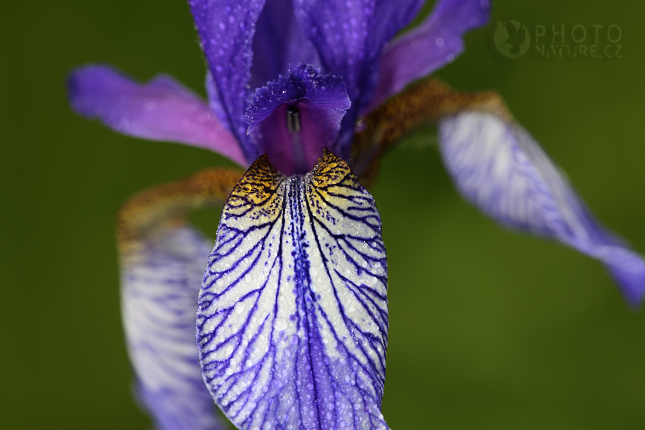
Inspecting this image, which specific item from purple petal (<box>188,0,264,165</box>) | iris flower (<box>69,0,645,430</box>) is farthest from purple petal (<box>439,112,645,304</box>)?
purple petal (<box>188,0,264,165</box>)

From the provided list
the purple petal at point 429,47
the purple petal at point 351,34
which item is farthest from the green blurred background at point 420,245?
the purple petal at point 351,34

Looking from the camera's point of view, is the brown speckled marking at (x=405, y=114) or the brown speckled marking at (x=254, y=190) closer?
the brown speckled marking at (x=254, y=190)

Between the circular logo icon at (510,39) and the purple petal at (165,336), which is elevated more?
the circular logo icon at (510,39)

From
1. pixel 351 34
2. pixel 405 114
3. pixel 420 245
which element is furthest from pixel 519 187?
pixel 420 245

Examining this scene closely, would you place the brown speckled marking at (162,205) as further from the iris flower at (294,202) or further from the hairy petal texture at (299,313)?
the hairy petal texture at (299,313)

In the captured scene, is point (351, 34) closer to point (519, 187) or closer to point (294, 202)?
point (294, 202)

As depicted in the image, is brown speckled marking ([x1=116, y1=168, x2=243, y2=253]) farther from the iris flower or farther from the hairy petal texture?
the hairy petal texture

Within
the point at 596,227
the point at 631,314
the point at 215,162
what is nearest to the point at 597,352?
the point at 631,314
